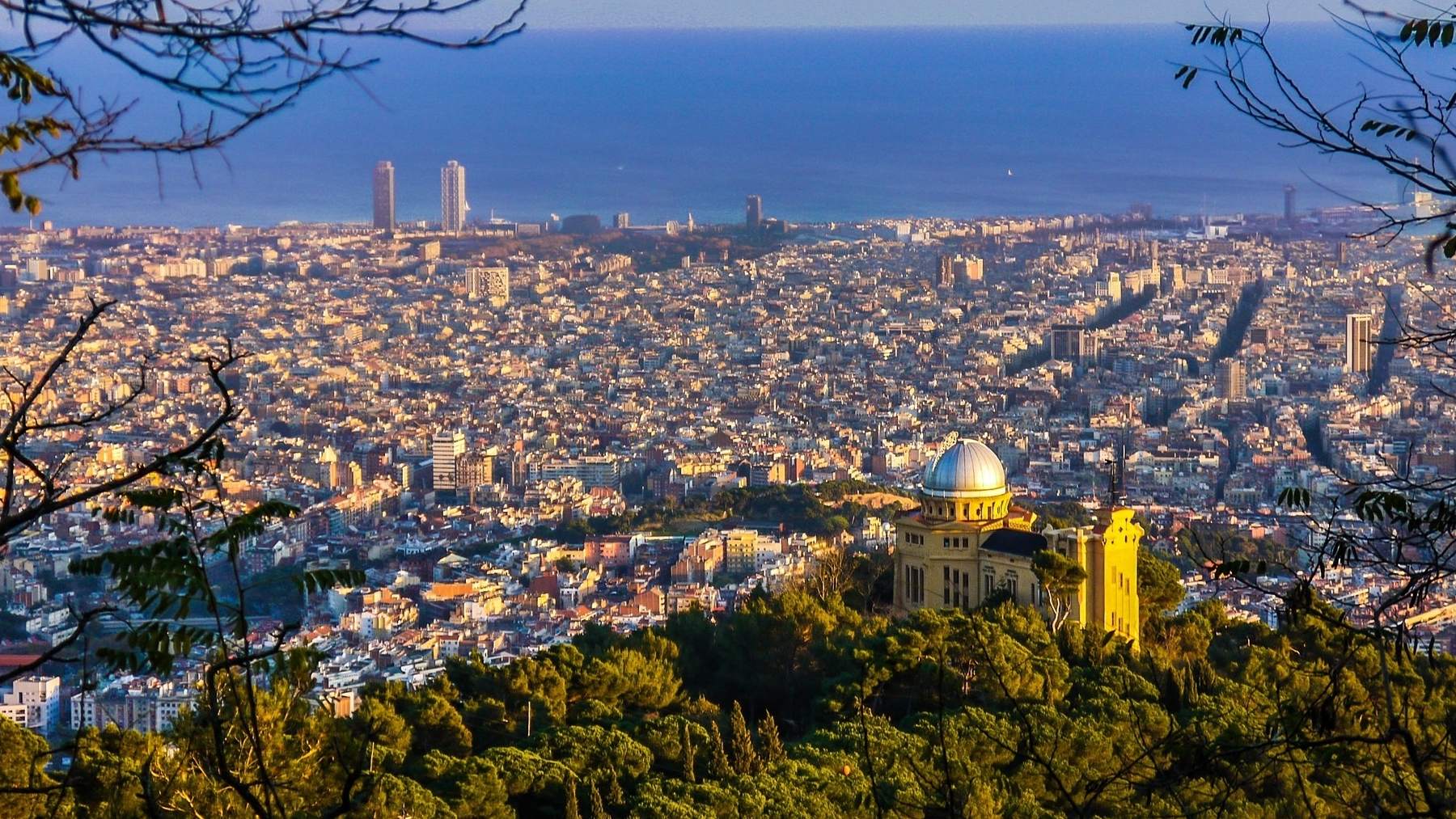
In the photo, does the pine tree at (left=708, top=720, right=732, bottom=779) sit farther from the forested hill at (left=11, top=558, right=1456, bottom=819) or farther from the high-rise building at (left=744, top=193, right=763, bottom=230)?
the high-rise building at (left=744, top=193, right=763, bottom=230)

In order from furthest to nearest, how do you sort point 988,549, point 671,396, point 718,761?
point 671,396 < point 988,549 < point 718,761

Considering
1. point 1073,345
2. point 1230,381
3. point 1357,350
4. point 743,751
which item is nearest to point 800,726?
point 743,751

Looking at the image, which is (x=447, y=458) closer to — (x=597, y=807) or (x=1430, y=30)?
(x=597, y=807)

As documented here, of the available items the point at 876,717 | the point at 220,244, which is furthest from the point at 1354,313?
the point at 876,717

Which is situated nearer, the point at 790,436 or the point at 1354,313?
the point at 790,436

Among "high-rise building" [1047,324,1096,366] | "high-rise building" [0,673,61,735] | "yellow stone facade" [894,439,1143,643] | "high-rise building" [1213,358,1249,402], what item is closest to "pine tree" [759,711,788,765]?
"yellow stone facade" [894,439,1143,643]

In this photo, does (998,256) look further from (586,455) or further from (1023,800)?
(1023,800)
